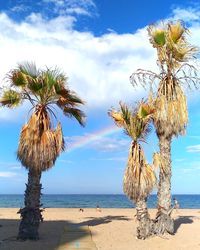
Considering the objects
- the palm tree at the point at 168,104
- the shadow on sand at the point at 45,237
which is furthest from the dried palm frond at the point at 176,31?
the shadow on sand at the point at 45,237

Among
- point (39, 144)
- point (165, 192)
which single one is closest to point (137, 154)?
point (165, 192)

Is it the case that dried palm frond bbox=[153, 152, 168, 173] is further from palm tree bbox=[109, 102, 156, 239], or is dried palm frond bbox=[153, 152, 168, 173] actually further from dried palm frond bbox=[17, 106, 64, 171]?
dried palm frond bbox=[17, 106, 64, 171]

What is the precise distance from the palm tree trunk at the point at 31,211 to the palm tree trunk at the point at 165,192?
16.6 ft

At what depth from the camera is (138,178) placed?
1827cm

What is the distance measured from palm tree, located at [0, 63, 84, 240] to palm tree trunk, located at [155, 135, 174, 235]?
14.7 feet

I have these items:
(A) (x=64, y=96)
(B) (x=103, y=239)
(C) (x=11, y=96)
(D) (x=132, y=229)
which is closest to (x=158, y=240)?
(B) (x=103, y=239)

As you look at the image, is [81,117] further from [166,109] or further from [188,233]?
[188,233]

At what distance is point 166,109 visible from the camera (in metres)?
19.5

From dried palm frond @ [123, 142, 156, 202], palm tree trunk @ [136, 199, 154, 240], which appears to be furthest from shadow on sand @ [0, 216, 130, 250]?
dried palm frond @ [123, 142, 156, 202]

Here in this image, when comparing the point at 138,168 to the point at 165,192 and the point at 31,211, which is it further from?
the point at 31,211

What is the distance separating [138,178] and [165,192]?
6.05 feet

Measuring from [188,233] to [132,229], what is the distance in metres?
2.84

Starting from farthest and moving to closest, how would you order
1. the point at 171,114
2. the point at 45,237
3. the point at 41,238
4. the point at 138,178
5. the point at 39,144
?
the point at 171,114
the point at 45,237
the point at 41,238
the point at 138,178
the point at 39,144

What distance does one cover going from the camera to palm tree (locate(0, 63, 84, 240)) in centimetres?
1791
